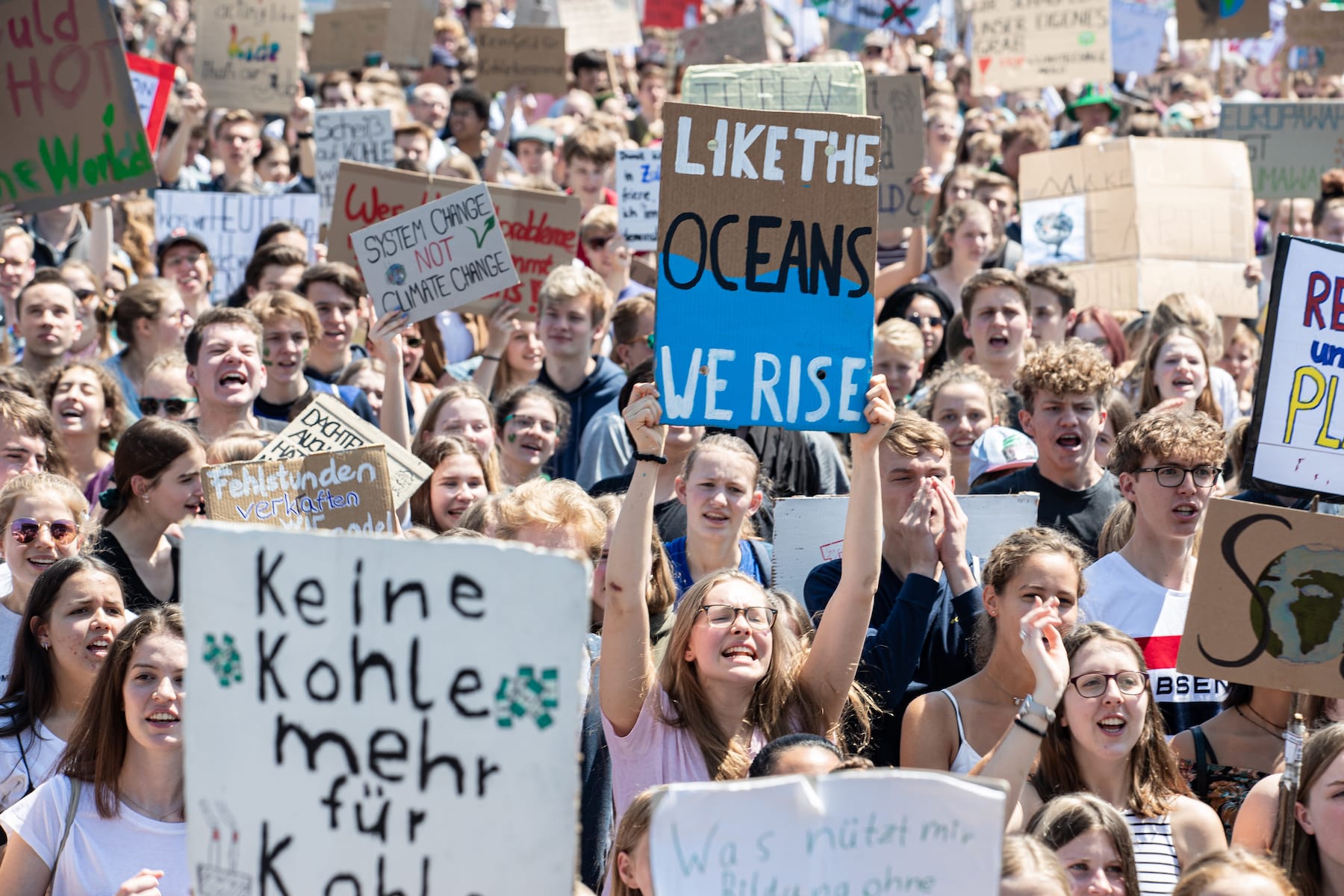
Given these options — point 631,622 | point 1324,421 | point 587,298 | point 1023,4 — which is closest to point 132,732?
point 631,622

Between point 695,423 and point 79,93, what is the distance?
3.86 meters

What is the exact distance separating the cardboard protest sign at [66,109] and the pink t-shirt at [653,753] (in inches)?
149

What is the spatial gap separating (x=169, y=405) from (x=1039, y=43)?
348 inches

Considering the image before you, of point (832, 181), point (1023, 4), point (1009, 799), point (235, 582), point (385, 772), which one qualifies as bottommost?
point (1009, 799)

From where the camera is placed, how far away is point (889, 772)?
9.79 feet

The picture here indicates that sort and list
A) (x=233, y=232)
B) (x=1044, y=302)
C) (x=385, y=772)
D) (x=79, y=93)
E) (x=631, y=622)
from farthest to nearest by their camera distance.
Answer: (x=233, y=232), (x=1044, y=302), (x=79, y=93), (x=631, y=622), (x=385, y=772)

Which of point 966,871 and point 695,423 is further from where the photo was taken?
point 695,423

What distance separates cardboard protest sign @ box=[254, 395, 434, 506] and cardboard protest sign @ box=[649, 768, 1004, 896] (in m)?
2.90

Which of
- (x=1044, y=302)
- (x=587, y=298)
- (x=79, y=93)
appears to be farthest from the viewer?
(x=1044, y=302)

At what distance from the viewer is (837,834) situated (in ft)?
9.84

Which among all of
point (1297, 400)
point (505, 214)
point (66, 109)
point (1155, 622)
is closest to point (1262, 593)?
point (1297, 400)

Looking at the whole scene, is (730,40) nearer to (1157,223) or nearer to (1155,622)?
(1157,223)

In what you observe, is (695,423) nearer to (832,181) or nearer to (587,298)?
(832,181)

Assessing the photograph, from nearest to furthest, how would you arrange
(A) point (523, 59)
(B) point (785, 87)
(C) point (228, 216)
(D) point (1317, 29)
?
(B) point (785, 87) < (C) point (228, 216) < (A) point (523, 59) < (D) point (1317, 29)
